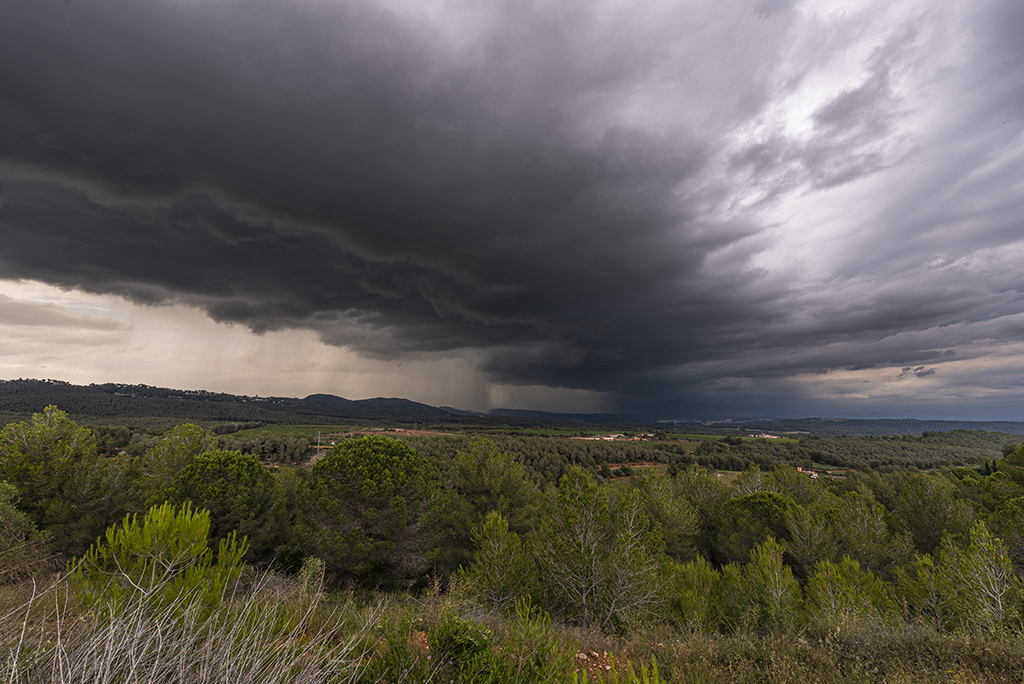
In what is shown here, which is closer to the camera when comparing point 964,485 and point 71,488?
point 71,488

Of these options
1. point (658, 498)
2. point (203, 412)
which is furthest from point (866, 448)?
point (203, 412)

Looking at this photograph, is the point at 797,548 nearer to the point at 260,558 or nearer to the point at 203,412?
the point at 260,558

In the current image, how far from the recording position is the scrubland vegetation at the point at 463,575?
4.69 meters

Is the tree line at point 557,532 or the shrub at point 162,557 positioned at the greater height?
the shrub at point 162,557

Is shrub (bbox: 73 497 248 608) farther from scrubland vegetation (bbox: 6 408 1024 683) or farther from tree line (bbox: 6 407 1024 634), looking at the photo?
tree line (bbox: 6 407 1024 634)

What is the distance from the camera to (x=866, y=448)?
91.3m

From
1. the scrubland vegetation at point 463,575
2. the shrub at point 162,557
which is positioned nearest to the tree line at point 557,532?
the scrubland vegetation at point 463,575

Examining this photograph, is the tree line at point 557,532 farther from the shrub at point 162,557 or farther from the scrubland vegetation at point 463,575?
the shrub at point 162,557

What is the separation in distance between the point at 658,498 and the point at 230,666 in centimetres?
2908

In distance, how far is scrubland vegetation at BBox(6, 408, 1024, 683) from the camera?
4.69m

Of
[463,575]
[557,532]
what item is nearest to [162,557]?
[463,575]

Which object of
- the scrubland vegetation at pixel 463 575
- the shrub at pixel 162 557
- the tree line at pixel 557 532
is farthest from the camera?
→ the tree line at pixel 557 532

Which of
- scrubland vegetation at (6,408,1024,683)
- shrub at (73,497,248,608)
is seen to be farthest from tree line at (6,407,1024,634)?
shrub at (73,497,248,608)

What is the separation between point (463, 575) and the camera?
15.0 meters
